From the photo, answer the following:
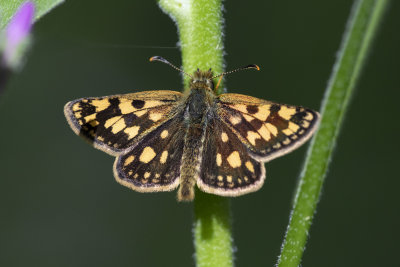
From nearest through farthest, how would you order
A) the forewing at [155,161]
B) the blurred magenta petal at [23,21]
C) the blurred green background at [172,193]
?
the blurred magenta petal at [23,21], the forewing at [155,161], the blurred green background at [172,193]

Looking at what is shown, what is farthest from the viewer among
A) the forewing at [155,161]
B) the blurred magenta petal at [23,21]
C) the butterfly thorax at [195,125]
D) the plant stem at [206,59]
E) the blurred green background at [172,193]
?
the blurred green background at [172,193]

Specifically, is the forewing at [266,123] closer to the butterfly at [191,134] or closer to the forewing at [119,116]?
the butterfly at [191,134]

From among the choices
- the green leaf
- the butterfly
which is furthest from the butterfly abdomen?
the green leaf

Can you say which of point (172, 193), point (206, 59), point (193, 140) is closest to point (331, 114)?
point (206, 59)

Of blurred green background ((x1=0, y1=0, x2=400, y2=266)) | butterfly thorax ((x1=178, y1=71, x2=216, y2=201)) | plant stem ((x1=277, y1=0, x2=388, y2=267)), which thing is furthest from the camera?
blurred green background ((x1=0, y1=0, x2=400, y2=266))

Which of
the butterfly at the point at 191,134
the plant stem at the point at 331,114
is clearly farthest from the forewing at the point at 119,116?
the plant stem at the point at 331,114

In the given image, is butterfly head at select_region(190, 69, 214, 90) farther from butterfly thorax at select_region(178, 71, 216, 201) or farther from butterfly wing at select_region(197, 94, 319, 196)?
butterfly wing at select_region(197, 94, 319, 196)
